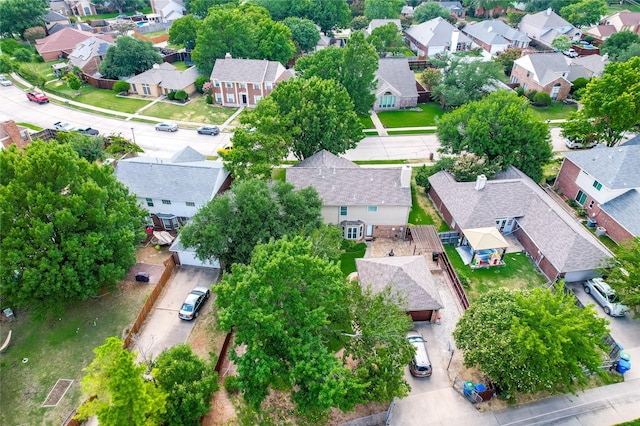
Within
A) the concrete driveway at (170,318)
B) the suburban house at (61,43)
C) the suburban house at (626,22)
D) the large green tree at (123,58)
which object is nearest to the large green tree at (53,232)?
the concrete driveway at (170,318)

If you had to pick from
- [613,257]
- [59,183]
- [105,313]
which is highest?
[59,183]

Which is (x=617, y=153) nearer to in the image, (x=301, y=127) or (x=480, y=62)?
(x=480, y=62)

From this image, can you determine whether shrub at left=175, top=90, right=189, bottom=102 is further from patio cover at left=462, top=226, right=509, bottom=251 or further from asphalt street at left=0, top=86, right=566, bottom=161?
patio cover at left=462, top=226, right=509, bottom=251

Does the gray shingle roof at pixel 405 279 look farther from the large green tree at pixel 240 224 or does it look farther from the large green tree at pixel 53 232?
the large green tree at pixel 53 232

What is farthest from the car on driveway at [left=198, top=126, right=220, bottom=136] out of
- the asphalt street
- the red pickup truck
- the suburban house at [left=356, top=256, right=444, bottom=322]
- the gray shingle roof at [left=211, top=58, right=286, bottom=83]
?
the suburban house at [left=356, top=256, right=444, bottom=322]

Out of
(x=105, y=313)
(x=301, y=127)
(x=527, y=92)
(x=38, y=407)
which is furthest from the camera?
(x=527, y=92)

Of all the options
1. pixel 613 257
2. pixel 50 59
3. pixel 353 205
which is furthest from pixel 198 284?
pixel 50 59
